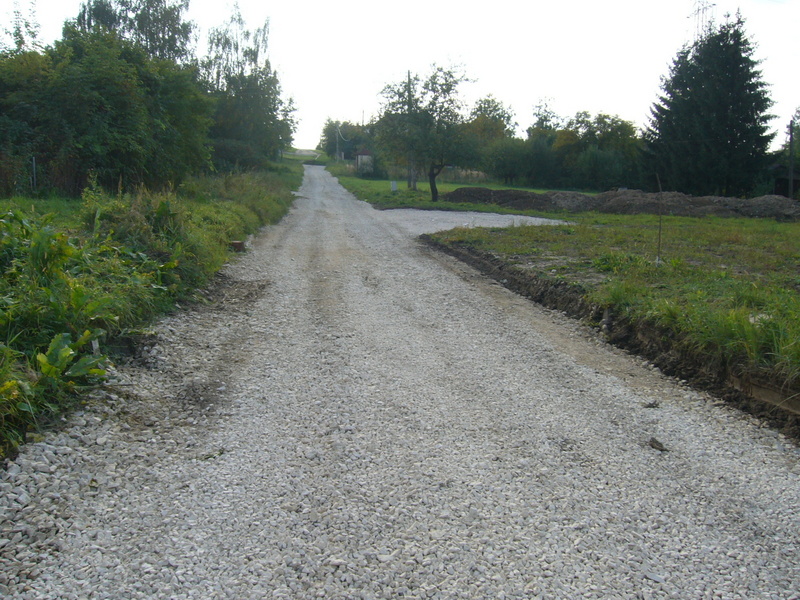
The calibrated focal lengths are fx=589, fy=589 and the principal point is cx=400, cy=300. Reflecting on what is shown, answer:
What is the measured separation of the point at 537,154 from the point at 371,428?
53.3m

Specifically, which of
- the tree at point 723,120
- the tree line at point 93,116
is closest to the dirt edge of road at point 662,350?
the tree line at point 93,116

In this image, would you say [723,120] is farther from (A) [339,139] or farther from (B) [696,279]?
(A) [339,139]

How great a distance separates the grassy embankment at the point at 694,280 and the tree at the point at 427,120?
43.6 feet

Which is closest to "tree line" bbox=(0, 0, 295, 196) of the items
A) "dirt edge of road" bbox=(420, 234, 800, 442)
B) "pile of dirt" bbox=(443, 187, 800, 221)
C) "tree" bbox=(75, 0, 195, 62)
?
"dirt edge of road" bbox=(420, 234, 800, 442)

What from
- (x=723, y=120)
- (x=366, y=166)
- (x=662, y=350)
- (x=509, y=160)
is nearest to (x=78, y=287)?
(x=662, y=350)

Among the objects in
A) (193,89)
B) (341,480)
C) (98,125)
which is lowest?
(341,480)

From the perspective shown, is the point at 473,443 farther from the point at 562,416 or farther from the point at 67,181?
the point at 67,181

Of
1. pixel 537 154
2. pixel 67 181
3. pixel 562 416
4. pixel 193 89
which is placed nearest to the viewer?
pixel 562 416

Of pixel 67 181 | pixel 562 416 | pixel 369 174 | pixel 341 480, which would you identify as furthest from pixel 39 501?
pixel 369 174

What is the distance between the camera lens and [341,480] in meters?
3.68

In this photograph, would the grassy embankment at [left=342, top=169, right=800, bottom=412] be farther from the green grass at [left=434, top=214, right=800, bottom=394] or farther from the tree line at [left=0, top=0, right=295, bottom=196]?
the tree line at [left=0, top=0, right=295, bottom=196]

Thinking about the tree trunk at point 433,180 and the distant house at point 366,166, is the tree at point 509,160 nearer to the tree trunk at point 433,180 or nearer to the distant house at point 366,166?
the distant house at point 366,166

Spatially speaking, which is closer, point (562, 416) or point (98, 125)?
point (562, 416)

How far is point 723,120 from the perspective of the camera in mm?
35219
